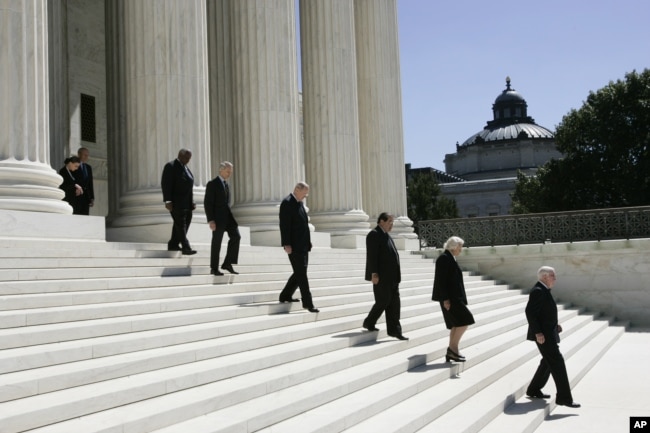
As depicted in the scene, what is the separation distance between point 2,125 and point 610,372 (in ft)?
37.3

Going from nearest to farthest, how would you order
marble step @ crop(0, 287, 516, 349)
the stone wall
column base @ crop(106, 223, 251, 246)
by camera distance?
1. marble step @ crop(0, 287, 516, 349)
2. column base @ crop(106, 223, 251, 246)
3. the stone wall

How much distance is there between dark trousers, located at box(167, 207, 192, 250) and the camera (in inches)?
507

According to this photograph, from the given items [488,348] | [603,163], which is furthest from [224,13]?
[603,163]

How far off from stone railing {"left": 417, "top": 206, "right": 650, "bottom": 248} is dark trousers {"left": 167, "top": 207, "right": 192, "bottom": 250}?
15.9 meters

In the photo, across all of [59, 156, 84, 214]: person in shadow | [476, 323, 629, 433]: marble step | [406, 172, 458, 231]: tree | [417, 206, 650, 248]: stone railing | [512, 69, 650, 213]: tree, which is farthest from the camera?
[406, 172, 458, 231]: tree

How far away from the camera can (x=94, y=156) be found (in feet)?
76.1

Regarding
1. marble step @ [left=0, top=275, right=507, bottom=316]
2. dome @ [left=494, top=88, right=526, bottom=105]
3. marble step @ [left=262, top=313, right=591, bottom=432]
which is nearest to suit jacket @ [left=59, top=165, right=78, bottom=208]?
marble step @ [left=0, top=275, right=507, bottom=316]

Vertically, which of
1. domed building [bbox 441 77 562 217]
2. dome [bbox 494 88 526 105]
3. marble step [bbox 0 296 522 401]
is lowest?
marble step [bbox 0 296 522 401]

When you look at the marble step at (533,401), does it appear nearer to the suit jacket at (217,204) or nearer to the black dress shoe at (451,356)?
the black dress shoe at (451,356)

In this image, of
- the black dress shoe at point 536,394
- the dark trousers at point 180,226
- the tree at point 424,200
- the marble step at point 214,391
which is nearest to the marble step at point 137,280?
the dark trousers at point 180,226

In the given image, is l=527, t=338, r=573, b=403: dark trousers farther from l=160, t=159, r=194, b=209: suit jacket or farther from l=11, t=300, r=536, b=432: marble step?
l=160, t=159, r=194, b=209: suit jacket

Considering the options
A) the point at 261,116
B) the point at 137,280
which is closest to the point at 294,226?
the point at 137,280

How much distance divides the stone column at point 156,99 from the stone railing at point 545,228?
45.8 ft

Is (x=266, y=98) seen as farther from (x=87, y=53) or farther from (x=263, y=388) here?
(x=263, y=388)
